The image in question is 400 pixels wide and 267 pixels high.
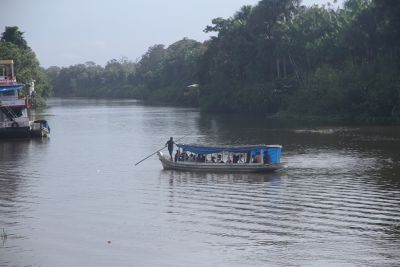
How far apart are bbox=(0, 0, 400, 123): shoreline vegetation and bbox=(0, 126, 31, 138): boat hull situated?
3107 centimetres

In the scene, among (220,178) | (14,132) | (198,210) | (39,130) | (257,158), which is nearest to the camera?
(198,210)

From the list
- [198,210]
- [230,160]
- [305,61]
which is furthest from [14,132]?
[305,61]

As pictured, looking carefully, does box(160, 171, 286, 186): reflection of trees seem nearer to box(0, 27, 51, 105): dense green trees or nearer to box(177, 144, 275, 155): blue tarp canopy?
box(177, 144, 275, 155): blue tarp canopy

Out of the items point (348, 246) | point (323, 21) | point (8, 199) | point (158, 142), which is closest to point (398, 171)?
point (348, 246)

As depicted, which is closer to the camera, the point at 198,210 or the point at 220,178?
the point at 198,210

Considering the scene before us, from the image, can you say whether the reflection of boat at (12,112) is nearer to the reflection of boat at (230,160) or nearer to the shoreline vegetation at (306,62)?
the reflection of boat at (230,160)

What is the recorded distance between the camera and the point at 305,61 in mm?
86812

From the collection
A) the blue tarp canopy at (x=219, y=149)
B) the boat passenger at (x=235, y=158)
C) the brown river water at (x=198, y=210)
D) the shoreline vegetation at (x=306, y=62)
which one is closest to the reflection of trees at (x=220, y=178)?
the brown river water at (x=198, y=210)

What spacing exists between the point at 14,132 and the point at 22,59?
118 ft

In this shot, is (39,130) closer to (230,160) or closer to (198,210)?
(230,160)

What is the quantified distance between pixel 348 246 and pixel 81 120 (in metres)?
65.1

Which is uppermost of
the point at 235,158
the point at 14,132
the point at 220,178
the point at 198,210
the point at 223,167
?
the point at 14,132

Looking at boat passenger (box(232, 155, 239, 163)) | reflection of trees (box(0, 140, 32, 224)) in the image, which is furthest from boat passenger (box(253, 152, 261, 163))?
reflection of trees (box(0, 140, 32, 224))

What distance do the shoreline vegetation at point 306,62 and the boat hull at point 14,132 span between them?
1223 inches
